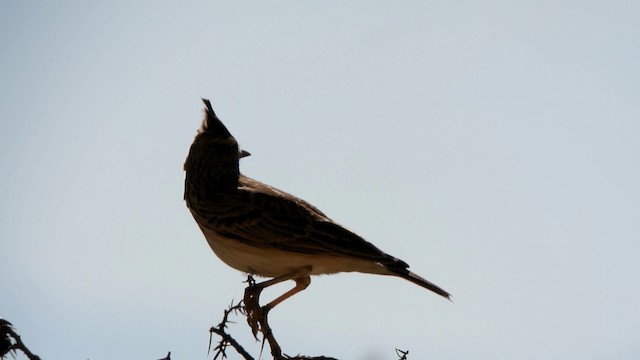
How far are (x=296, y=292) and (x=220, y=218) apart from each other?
96 cm

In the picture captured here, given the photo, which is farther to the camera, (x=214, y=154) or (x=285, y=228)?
(x=214, y=154)

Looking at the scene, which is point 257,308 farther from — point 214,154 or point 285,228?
point 214,154

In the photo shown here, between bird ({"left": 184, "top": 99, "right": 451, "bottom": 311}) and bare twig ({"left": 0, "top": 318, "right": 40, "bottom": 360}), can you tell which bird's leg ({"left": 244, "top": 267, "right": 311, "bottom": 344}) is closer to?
bird ({"left": 184, "top": 99, "right": 451, "bottom": 311})

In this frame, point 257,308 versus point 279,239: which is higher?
point 279,239

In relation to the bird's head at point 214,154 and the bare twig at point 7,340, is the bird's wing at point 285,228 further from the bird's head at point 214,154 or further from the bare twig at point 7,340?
the bare twig at point 7,340

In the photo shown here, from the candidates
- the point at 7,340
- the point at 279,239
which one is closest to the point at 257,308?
the point at 279,239

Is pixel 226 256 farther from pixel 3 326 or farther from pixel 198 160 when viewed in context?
pixel 3 326

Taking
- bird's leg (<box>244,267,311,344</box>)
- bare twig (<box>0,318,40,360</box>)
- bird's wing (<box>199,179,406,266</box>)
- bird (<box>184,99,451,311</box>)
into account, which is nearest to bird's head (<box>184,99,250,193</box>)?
bird (<box>184,99,451,311</box>)

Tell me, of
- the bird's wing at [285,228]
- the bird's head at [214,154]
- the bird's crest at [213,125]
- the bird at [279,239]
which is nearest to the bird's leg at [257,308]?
the bird at [279,239]

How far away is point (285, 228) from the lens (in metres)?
7.19

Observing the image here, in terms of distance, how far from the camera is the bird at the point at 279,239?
6.97 metres

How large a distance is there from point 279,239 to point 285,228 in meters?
0.14

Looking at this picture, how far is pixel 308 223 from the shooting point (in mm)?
7262

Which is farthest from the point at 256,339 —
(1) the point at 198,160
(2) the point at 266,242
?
(1) the point at 198,160
